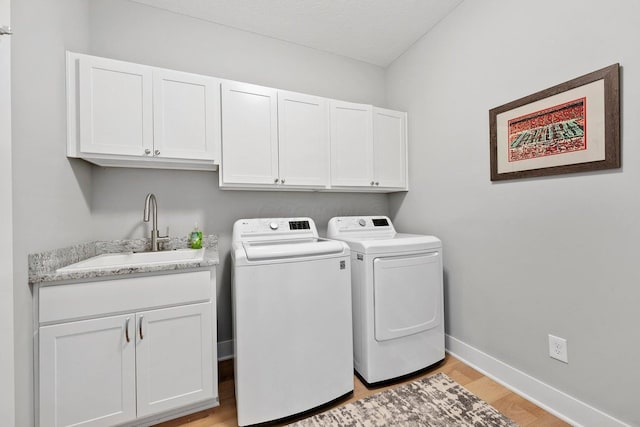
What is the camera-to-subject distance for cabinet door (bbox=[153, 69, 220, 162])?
1690 mm

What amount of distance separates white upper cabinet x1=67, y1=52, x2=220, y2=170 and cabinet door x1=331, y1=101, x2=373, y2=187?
93 cm

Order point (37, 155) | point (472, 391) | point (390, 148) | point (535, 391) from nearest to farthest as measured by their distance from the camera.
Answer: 1. point (37, 155)
2. point (535, 391)
3. point (472, 391)
4. point (390, 148)

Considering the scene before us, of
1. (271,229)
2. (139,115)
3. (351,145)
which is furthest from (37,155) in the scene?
(351,145)

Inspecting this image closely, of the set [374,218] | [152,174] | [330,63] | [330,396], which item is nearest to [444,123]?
[374,218]

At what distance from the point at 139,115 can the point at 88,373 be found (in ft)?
Result: 4.70

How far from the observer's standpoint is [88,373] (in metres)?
1.30

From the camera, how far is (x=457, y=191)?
81.1 inches

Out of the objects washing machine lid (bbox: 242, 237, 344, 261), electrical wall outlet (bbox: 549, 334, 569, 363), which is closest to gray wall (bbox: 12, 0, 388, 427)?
washing machine lid (bbox: 242, 237, 344, 261)

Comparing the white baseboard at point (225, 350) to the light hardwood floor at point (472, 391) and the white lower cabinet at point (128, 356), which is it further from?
the white lower cabinet at point (128, 356)

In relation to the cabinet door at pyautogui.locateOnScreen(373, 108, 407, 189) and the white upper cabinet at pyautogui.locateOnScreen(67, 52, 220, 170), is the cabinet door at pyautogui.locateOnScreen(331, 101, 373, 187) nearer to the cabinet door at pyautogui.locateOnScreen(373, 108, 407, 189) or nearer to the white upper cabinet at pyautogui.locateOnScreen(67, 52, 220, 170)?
the cabinet door at pyautogui.locateOnScreen(373, 108, 407, 189)

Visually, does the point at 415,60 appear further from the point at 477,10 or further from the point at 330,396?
the point at 330,396

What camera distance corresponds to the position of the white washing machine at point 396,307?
172 cm

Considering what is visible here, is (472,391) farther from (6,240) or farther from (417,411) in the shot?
(6,240)

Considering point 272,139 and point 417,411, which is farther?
point 272,139
